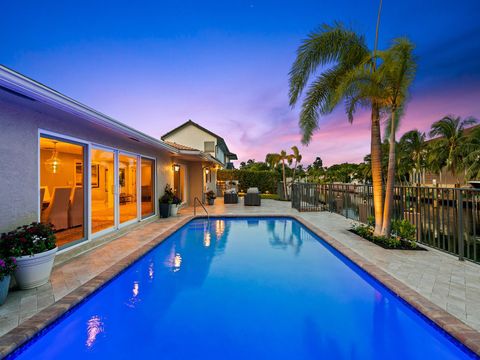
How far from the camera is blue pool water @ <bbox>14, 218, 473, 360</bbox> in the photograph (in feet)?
8.12

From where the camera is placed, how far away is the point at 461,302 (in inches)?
116

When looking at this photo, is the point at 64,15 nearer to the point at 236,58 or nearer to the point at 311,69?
the point at 236,58

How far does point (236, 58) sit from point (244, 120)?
299 inches

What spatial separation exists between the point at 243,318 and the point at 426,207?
5.15m

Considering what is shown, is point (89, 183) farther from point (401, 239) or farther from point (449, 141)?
point (449, 141)

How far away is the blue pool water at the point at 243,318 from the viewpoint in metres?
2.47

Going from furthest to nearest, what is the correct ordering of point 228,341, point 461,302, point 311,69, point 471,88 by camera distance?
point 471,88
point 311,69
point 461,302
point 228,341

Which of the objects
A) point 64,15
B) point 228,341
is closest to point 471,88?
point 228,341

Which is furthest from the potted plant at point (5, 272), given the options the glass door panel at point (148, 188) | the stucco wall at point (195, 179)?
the stucco wall at point (195, 179)

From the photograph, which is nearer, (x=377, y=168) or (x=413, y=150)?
(x=377, y=168)

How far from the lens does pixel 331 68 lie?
20.8 ft

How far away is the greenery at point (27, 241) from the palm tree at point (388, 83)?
19.8 ft

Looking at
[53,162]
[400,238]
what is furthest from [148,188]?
[400,238]

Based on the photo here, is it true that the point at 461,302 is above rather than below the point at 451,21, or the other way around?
below
